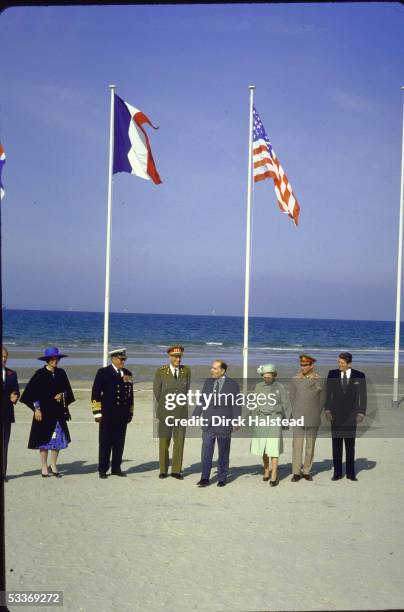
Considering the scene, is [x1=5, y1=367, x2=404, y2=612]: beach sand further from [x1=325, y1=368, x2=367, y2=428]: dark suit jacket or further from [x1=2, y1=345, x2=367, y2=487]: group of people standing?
[x1=325, y1=368, x2=367, y2=428]: dark suit jacket

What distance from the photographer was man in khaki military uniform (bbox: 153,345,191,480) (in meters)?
9.91

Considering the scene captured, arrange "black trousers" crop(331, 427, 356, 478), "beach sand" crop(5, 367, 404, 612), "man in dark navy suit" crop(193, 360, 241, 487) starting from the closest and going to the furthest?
"beach sand" crop(5, 367, 404, 612)
"man in dark navy suit" crop(193, 360, 241, 487)
"black trousers" crop(331, 427, 356, 478)

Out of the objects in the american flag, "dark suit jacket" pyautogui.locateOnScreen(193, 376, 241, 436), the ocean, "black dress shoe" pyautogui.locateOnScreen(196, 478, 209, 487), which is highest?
the american flag

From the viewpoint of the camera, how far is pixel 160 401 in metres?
10.2

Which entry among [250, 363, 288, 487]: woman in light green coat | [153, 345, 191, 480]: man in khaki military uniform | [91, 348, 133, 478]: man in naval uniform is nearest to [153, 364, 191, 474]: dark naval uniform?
[153, 345, 191, 480]: man in khaki military uniform

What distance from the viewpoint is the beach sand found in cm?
539

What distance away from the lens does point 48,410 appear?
9695 millimetres

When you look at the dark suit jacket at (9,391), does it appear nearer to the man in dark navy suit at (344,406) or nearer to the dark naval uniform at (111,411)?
the dark naval uniform at (111,411)

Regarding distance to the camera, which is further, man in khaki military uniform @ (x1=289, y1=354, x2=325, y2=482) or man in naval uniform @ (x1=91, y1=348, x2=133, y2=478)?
man in khaki military uniform @ (x1=289, y1=354, x2=325, y2=482)

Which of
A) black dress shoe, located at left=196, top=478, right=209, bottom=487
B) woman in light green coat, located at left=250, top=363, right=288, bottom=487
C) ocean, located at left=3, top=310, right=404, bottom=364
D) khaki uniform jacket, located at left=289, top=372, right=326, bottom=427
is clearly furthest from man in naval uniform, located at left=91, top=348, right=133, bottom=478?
ocean, located at left=3, top=310, right=404, bottom=364

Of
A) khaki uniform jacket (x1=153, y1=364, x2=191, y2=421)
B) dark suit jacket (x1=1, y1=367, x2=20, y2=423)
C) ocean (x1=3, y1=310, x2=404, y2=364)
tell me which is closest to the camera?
dark suit jacket (x1=1, y1=367, x2=20, y2=423)

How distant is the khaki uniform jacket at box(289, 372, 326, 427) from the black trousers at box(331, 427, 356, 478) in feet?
1.14

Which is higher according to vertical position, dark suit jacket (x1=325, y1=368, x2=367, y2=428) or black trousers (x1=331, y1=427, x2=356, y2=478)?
dark suit jacket (x1=325, y1=368, x2=367, y2=428)

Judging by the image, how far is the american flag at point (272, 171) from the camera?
55.5 ft
